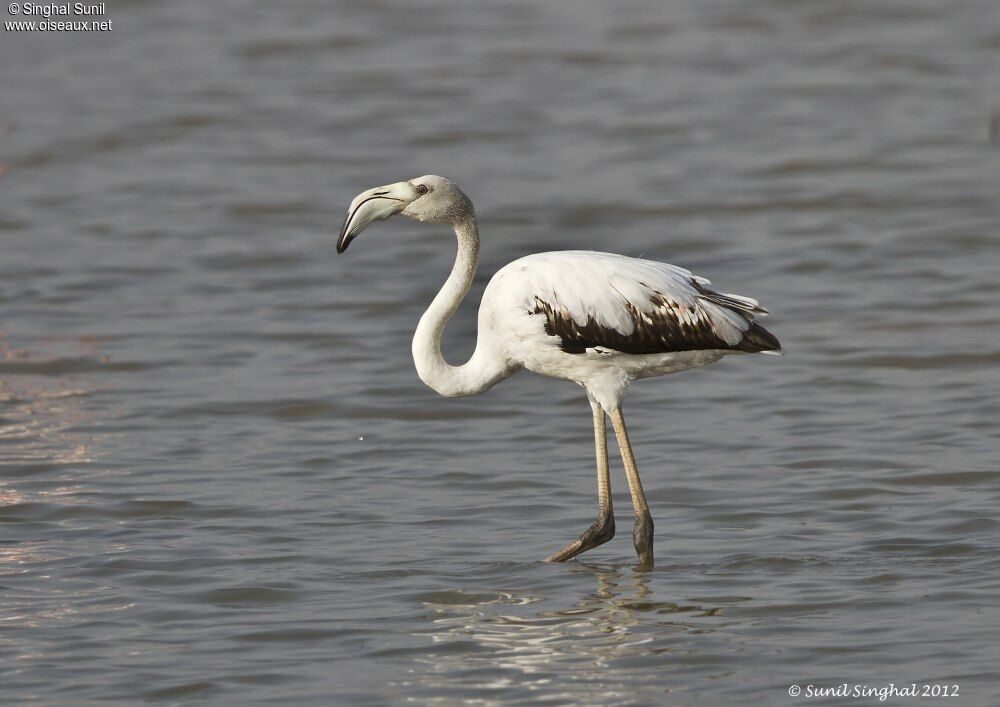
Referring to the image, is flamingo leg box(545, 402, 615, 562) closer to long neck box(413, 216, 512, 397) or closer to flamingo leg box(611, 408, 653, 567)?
flamingo leg box(611, 408, 653, 567)

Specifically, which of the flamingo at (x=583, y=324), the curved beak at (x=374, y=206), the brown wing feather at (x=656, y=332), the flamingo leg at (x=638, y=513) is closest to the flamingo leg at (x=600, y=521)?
the flamingo at (x=583, y=324)

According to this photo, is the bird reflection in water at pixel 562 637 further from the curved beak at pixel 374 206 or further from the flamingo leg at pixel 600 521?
the curved beak at pixel 374 206

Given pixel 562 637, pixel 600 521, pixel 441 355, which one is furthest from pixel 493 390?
pixel 562 637

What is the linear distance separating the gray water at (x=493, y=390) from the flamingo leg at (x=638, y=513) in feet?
0.50

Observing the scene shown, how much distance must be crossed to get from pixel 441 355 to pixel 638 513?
1.16 meters

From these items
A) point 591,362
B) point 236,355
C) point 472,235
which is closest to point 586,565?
point 591,362

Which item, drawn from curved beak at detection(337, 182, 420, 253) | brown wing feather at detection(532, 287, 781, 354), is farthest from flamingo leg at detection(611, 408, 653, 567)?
curved beak at detection(337, 182, 420, 253)

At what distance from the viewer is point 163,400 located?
11656 millimetres

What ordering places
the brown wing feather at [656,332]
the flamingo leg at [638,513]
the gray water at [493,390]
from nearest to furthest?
the gray water at [493,390], the brown wing feather at [656,332], the flamingo leg at [638,513]

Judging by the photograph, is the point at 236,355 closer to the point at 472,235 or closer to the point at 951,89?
the point at 472,235

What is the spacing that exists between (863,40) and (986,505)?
15.4m

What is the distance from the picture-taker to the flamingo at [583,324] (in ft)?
26.8

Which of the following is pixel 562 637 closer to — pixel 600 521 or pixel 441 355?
pixel 600 521

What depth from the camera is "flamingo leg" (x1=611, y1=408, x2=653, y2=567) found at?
827 centimetres
